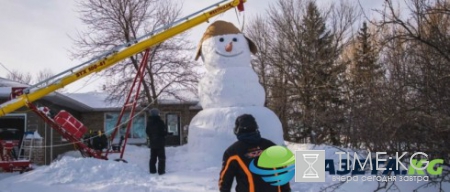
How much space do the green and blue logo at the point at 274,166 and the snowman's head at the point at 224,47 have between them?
7815 millimetres

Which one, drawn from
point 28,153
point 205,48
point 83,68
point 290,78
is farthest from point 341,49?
point 28,153

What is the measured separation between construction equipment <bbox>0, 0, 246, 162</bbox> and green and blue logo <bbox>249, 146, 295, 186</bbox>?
7.98 meters

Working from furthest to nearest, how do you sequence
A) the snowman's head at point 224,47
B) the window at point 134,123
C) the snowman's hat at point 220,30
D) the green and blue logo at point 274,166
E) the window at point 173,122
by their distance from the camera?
the window at point 173,122 < the window at point 134,123 < the snowman's hat at point 220,30 < the snowman's head at point 224,47 < the green and blue logo at point 274,166

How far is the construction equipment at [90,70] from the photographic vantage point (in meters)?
11.0

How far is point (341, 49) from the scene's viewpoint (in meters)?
20.3

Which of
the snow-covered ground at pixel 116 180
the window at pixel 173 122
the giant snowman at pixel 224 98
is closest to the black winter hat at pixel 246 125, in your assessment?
the snow-covered ground at pixel 116 180

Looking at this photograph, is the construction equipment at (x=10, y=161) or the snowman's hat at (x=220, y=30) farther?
the snowman's hat at (x=220, y=30)

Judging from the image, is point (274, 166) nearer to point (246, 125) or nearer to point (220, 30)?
point (246, 125)

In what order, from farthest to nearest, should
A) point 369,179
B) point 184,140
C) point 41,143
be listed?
1. point 184,140
2. point 41,143
3. point 369,179

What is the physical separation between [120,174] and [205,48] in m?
4.48

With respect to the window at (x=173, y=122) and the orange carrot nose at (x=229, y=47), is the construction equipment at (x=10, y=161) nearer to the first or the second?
the orange carrot nose at (x=229, y=47)

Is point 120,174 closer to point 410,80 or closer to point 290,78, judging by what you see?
point 410,80

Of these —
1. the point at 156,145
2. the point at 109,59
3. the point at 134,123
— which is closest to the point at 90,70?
the point at 109,59

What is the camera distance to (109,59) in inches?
442
